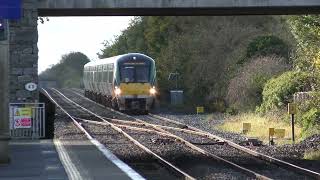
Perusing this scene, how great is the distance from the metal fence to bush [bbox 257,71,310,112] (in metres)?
12.0

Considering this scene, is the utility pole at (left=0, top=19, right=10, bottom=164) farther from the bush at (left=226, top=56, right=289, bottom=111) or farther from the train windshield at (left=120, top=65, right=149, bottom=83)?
the train windshield at (left=120, top=65, right=149, bottom=83)

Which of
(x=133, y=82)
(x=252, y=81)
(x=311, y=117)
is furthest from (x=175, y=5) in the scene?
(x=133, y=82)

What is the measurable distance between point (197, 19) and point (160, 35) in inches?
171

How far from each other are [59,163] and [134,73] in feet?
85.6

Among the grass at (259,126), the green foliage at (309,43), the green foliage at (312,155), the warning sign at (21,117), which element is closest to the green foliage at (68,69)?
the grass at (259,126)

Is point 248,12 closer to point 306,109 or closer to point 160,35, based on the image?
point 306,109

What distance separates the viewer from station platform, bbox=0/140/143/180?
610 inches

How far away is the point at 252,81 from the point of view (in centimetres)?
3884

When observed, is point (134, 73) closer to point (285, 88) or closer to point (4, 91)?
point (285, 88)

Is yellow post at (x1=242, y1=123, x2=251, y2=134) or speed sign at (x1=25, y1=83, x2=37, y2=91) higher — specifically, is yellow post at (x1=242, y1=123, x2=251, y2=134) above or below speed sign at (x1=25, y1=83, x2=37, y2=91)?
below

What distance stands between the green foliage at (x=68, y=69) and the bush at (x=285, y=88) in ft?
417

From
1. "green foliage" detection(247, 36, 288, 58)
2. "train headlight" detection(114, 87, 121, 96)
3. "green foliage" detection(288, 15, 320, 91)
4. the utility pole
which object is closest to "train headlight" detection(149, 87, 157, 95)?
"train headlight" detection(114, 87, 121, 96)

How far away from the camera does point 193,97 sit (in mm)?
51719

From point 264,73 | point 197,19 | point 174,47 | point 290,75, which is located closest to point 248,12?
point 290,75
